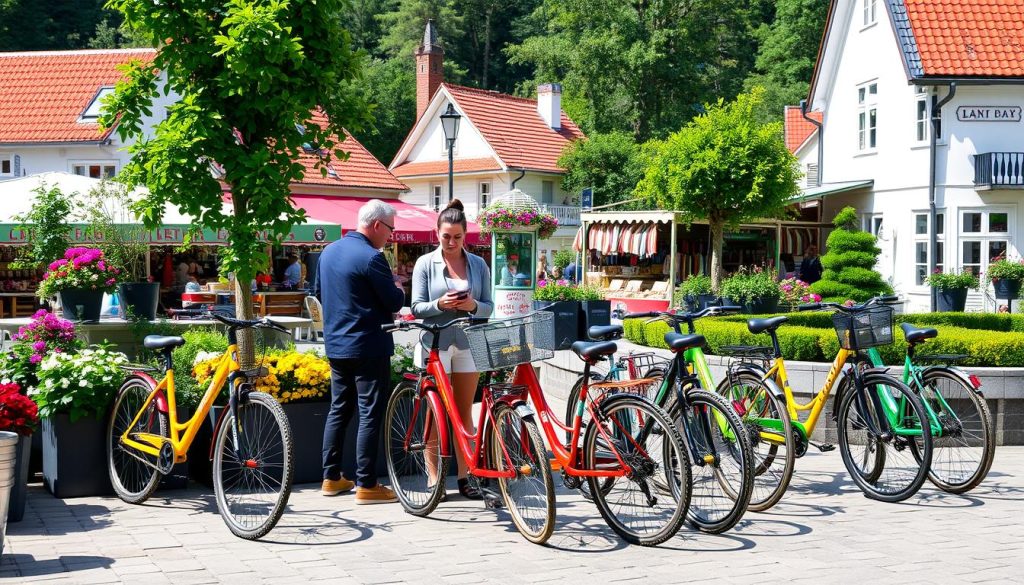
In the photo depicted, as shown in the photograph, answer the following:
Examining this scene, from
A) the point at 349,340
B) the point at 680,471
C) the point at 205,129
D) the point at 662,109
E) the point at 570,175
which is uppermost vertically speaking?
the point at 662,109

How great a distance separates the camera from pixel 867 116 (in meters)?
31.7

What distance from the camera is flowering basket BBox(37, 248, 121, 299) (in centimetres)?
980

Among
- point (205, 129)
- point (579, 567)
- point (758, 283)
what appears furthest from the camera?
point (758, 283)

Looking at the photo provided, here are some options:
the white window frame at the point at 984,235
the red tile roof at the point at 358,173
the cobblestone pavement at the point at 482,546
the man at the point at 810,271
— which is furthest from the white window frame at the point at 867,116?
the cobblestone pavement at the point at 482,546

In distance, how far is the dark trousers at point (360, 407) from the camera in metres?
7.16

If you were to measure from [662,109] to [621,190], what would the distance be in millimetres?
8602

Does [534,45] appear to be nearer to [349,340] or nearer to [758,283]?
[758,283]

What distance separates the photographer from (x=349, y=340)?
280 inches

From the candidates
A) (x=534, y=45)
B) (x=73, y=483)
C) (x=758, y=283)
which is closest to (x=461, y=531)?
(x=73, y=483)

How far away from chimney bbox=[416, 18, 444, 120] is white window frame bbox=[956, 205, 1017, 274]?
96.0 feet

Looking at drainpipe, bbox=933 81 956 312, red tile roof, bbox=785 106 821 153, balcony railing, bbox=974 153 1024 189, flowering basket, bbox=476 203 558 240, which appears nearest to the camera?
flowering basket, bbox=476 203 558 240

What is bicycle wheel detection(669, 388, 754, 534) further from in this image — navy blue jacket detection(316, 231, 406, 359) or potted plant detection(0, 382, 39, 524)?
potted plant detection(0, 382, 39, 524)

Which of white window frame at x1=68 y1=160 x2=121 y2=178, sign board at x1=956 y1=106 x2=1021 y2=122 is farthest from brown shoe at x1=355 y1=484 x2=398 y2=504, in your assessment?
white window frame at x1=68 y1=160 x2=121 y2=178

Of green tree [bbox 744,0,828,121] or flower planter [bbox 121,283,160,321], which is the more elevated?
green tree [bbox 744,0,828,121]
